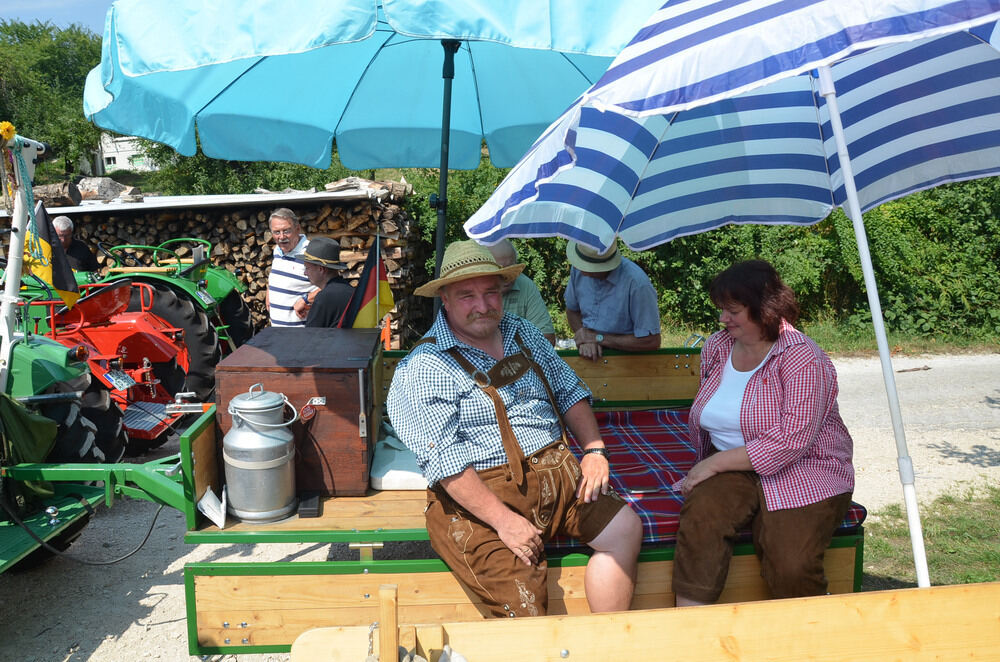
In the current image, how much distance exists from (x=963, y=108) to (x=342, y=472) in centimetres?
303

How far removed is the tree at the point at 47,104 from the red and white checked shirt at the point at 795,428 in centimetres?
2113

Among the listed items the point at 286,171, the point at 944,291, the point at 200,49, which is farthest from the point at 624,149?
the point at 286,171

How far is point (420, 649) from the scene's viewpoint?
1.56 metres

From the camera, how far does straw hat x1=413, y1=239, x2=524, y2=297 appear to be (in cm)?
259

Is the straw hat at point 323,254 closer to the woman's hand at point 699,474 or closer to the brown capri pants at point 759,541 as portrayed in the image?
the woman's hand at point 699,474

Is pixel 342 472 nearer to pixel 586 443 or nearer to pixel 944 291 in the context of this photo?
pixel 586 443

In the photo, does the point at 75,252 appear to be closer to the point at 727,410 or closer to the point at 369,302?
the point at 369,302

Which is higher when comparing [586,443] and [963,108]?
[963,108]

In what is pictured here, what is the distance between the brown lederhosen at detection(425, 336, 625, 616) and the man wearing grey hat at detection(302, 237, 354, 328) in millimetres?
1600

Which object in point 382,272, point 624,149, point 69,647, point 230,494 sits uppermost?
point 624,149

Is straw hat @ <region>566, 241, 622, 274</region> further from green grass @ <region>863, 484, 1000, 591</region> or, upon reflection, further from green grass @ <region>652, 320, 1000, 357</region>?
green grass @ <region>652, 320, 1000, 357</region>

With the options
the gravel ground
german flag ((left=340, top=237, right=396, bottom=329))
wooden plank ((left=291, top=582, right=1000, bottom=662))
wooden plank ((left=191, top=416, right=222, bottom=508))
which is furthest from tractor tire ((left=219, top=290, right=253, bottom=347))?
wooden plank ((left=291, top=582, right=1000, bottom=662))

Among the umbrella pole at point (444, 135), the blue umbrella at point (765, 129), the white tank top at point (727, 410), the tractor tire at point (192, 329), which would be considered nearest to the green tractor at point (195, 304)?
the tractor tire at point (192, 329)

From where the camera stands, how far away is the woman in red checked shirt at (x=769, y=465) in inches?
99.6
